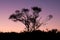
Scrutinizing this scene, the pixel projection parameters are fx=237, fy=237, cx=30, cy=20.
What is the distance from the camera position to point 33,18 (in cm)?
5428
